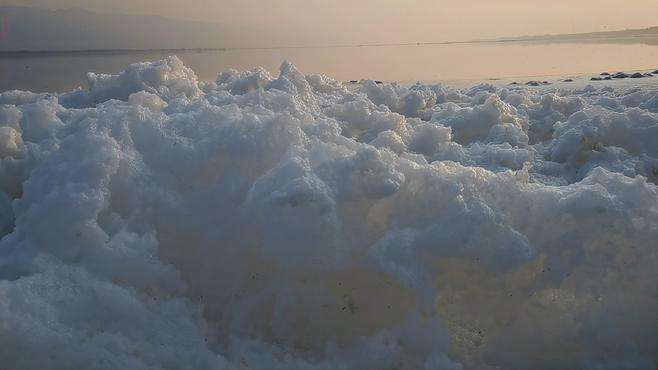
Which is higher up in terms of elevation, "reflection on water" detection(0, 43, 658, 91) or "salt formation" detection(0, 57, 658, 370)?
"salt formation" detection(0, 57, 658, 370)

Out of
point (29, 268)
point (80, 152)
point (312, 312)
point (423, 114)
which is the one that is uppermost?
point (80, 152)

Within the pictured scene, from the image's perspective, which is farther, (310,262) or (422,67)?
(422,67)

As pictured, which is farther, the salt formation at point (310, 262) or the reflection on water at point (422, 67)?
the reflection on water at point (422, 67)

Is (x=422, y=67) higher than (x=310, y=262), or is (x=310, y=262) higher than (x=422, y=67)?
(x=310, y=262)

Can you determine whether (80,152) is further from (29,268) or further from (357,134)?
(357,134)

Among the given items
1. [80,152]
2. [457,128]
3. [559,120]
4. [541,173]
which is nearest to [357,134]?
[457,128]

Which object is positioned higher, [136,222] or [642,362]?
[136,222]

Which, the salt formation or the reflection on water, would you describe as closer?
the salt formation

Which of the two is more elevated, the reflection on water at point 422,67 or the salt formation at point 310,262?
the salt formation at point 310,262
